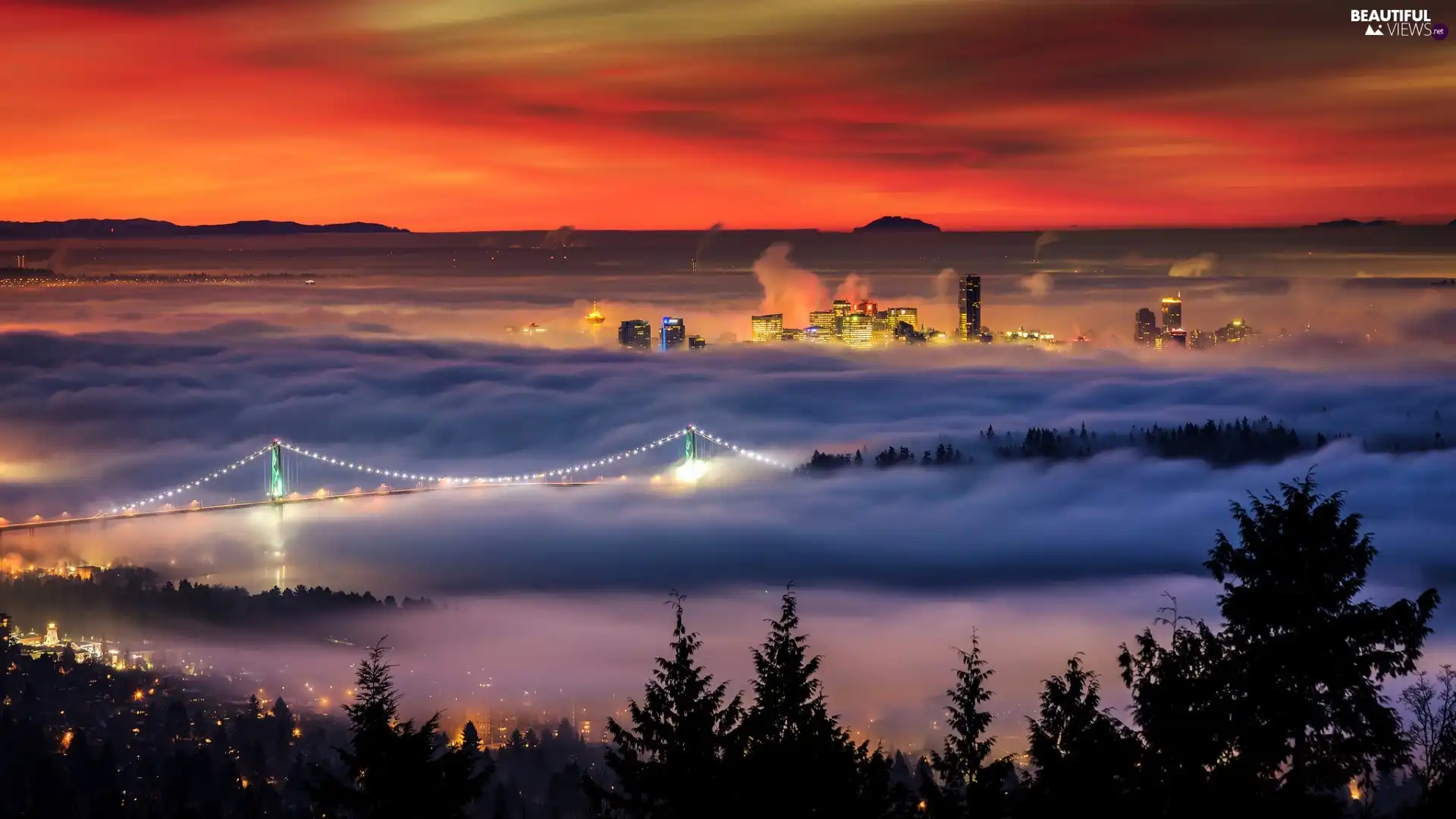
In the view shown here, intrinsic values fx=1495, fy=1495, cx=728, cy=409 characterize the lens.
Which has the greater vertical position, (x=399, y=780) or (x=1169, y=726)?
(x=1169, y=726)

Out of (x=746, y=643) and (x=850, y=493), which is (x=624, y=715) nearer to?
(x=746, y=643)

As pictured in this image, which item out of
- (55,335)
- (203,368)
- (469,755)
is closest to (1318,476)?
(469,755)

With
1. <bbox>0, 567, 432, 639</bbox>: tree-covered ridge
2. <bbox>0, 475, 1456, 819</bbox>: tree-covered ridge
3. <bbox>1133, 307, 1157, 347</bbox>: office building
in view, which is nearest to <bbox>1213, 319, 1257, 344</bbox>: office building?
<bbox>1133, 307, 1157, 347</bbox>: office building

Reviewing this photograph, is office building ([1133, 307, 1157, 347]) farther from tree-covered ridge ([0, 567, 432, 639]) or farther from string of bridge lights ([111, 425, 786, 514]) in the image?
tree-covered ridge ([0, 567, 432, 639])

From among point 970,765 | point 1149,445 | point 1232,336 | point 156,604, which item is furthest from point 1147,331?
point 970,765

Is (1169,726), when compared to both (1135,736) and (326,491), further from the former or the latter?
(326,491)

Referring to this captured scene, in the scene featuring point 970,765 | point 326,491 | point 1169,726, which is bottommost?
point 326,491
